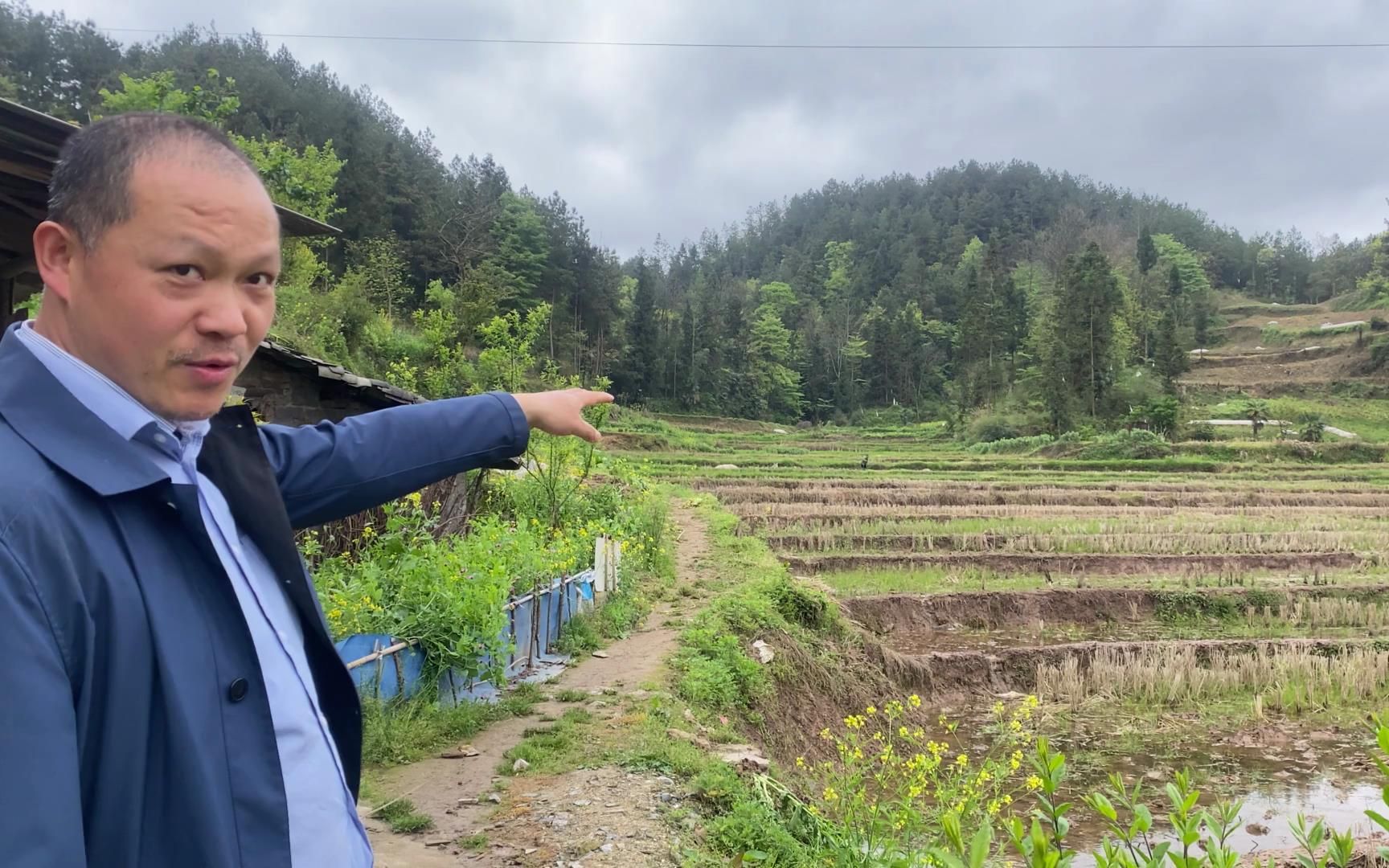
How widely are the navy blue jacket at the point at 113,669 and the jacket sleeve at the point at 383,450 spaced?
1.49ft

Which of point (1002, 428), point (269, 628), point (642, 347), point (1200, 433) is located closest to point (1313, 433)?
point (1200, 433)

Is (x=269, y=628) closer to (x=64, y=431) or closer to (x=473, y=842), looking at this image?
(x=64, y=431)

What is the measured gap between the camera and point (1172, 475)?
29.5 m

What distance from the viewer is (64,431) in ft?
3.23

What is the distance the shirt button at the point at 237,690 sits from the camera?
3.44 feet

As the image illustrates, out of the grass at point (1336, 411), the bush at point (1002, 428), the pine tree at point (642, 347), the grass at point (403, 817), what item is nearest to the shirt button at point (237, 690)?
the grass at point (403, 817)

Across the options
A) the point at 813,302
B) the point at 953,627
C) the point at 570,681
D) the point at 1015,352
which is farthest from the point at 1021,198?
the point at 570,681

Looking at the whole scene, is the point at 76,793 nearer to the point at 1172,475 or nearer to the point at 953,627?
the point at 953,627

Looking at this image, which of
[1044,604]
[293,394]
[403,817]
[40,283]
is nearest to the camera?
[403,817]

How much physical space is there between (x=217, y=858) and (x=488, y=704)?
5.52 m

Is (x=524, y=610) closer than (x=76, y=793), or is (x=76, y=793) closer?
(x=76, y=793)

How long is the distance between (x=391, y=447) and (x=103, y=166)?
0.66m

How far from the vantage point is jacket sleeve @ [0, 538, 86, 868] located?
0.82 m

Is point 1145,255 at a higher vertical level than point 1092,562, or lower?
higher
